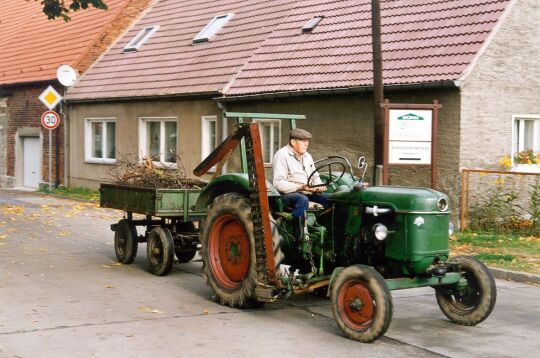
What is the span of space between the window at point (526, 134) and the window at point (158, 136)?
9532 millimetres

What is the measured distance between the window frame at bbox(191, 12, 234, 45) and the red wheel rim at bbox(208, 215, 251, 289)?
14131 millimetres

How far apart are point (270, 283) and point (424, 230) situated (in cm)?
160

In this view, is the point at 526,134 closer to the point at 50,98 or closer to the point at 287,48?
the point at 287,48

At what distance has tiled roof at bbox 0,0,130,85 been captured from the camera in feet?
83.3

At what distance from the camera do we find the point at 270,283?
7340mm

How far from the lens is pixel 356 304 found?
6555 mm

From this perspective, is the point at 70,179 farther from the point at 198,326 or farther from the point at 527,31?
the point at 198,326

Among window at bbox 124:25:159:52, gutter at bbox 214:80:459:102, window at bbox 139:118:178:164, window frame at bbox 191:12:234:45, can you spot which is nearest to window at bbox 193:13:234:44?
window frame at bbox 191:12:234:45

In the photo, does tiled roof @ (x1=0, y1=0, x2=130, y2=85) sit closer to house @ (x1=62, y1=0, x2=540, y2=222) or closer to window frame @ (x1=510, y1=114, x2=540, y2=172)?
house @ (x1=62, y1=0, x2=540, y2=222)

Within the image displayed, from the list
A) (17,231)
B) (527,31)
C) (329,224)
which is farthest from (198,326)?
(527,31)

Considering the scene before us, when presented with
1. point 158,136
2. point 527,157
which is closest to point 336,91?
point 527,157

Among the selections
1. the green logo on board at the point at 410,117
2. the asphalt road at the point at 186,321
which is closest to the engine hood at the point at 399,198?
the asphalt road at the point at 186,321

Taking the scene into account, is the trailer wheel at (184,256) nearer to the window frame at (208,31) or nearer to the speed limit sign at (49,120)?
the window frame at (208,31)

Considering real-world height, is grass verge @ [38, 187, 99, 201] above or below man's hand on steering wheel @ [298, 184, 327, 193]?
below
